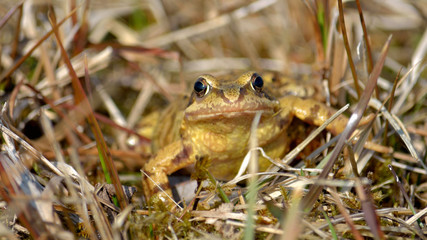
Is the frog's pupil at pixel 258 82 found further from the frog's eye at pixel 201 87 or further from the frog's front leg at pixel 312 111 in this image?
the frog's front leg at pixel 312 111

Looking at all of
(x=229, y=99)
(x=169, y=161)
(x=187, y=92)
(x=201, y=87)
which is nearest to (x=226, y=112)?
(x=229, y=99)

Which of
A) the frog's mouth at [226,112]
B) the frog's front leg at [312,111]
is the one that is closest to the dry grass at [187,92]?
the frog's front leg at [312,111]

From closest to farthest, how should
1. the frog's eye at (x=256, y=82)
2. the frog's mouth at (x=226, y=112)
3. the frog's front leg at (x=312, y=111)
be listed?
the frog's mouth at (x=226, y=112), the frog's eye at (x=256, y=82), the frog's front leg at (x=312, y=111)

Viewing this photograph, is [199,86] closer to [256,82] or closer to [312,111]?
[256,82]

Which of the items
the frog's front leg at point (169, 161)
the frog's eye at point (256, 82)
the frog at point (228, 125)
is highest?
the frog's eye at point (256, 82)

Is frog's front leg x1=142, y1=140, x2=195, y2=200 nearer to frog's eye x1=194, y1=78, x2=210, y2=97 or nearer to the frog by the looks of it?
the frog

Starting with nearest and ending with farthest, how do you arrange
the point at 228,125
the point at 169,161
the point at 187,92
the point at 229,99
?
the point at 229,99
the point at 228,125
the point at 169,161
the point at 187,92

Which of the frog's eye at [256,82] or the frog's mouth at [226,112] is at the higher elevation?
the frog's eye at [256,82]
